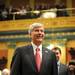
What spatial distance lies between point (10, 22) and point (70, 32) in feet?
10.2

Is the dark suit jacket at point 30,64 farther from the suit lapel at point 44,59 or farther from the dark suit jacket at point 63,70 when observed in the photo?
the dark suit jacket at point 63,70

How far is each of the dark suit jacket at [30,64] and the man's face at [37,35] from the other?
17 centimetres

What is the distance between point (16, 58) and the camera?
3818mm

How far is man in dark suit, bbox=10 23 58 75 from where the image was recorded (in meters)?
3.76

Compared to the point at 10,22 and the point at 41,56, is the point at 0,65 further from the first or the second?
the point at 41,56

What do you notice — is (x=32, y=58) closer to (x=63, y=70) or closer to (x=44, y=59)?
(x=44, y=59)

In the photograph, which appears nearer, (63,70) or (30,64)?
(30,64)

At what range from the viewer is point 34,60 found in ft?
12.5

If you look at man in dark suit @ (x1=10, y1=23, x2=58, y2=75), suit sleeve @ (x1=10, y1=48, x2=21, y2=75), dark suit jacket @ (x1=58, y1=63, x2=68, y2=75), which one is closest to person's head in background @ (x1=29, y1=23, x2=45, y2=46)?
man in dark suit @ (x1=10, y1=23, x2=58, y2=75)

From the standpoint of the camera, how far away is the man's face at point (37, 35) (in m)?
3.74

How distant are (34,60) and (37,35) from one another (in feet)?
0.98

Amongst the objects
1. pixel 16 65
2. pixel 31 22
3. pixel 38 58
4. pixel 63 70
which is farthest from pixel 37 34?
→ pixel 31 22

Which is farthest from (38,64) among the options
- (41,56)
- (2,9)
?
(2,9)

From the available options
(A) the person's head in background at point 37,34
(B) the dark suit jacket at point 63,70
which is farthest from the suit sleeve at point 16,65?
(B) the dark suit jacket at point 63,70
